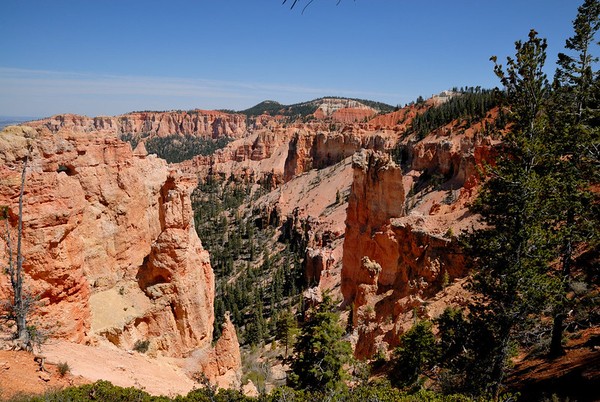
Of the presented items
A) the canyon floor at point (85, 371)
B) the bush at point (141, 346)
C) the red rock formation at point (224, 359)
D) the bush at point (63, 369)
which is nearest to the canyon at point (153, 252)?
the red rock formation at point (224, 359)

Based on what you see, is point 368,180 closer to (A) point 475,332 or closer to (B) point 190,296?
(B) point 190,296

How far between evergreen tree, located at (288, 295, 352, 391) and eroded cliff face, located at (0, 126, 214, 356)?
8.81 meters

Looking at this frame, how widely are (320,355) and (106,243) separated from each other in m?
13.5

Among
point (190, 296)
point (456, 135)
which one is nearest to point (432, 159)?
point (456, 135)

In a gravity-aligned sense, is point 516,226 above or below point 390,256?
above

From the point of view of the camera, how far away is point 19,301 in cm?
1233

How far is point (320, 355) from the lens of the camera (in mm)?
14383

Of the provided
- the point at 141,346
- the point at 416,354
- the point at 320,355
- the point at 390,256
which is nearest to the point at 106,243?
the point at 141,346

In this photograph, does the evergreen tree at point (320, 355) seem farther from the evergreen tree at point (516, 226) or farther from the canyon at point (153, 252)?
the evergreen tree at point (516, 226)

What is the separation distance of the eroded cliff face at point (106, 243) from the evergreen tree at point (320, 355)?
347 inches

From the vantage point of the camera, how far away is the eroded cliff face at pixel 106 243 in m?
15.0

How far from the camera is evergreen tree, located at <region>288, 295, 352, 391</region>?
14.0 metres

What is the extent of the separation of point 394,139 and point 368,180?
71.9 meters

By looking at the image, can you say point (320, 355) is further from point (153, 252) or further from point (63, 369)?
point (153, 252)
